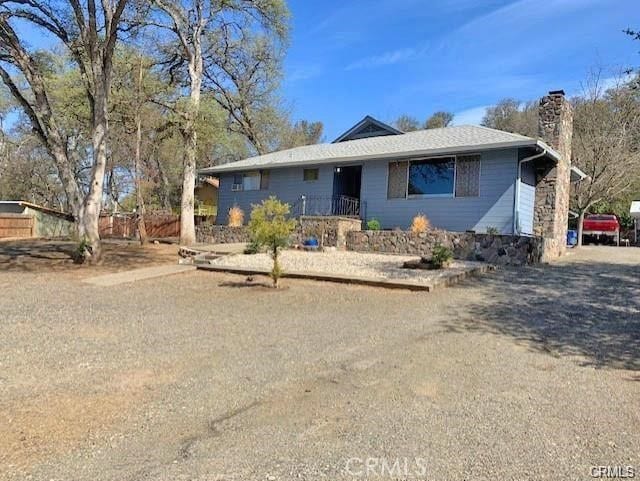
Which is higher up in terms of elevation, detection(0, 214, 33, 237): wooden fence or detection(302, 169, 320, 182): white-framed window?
detection(302, 169, 320, 182): white-framed window

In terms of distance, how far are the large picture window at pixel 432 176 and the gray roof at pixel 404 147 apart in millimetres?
549

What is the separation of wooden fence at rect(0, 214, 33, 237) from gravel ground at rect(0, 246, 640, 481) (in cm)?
1864

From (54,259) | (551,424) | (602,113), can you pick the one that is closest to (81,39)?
(54,259)

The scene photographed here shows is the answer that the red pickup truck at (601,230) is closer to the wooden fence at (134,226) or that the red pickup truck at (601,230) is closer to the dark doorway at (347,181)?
the dark doorway at (347,181)

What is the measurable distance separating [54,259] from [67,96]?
7.01m

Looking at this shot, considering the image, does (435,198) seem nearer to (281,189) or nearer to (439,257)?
(439,257)

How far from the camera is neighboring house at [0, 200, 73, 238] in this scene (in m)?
23.4

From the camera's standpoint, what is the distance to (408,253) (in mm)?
14375

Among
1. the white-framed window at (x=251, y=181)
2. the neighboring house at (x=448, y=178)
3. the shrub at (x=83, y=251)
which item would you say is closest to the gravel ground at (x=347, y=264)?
the neighboring house at (x=448, y=178)

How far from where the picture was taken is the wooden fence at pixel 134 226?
25.1m

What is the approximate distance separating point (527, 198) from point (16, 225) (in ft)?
76.0

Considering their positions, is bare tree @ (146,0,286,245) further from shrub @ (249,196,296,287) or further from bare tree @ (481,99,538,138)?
bare tree @ (481,99,538,138)

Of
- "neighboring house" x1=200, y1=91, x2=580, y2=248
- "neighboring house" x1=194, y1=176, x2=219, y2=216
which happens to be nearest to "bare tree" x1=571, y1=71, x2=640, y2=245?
"neighboring house" x1=200, y1=91, x2=580, y2=248

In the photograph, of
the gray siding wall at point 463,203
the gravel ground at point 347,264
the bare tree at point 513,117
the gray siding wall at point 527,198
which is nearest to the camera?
the gravel ground at point 347,264
